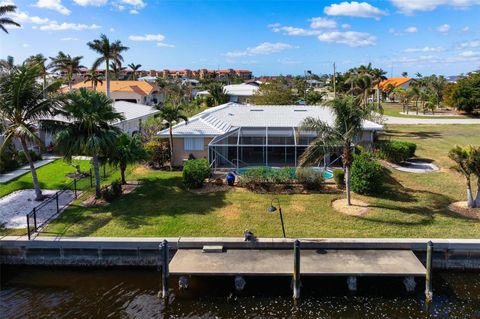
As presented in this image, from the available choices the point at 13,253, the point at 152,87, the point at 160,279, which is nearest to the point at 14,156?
the point at 13,253

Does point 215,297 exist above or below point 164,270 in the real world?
below

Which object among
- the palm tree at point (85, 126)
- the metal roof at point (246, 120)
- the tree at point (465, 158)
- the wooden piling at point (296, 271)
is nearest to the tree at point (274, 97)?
the metal roof at point (246, 120)

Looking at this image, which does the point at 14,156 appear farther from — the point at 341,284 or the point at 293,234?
the point at 341,284

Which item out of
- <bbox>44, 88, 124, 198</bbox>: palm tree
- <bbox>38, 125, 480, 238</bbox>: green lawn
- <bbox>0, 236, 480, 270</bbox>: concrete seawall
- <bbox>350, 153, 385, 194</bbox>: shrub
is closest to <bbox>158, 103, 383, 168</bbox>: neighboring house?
<bbox>38, 125, 480, 238</bbox>: green lawn

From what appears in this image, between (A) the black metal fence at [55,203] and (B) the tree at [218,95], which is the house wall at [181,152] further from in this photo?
(B) the tree at [218,95]

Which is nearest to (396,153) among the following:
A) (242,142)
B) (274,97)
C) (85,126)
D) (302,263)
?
(242,142)

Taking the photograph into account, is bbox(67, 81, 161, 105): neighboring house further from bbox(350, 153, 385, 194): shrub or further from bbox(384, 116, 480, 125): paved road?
bbox(350, 153, 385, 194): shrub

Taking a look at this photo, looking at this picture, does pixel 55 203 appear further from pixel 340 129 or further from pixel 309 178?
pixel 340 129
